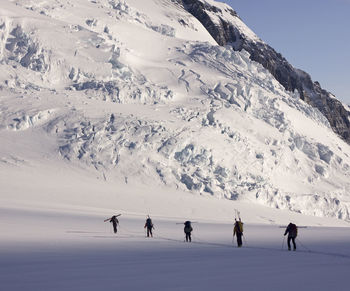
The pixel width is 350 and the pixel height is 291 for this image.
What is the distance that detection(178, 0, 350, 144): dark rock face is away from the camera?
93625 mm

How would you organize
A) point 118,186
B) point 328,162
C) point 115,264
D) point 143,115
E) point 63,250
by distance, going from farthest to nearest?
1. point 328,162
2. point 143,115
3. point 118,186
4. point 63,250
5. point 115,264

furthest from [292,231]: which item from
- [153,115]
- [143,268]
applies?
[153,115]

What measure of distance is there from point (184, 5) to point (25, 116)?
6394 cm

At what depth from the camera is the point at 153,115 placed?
4622 centimetres

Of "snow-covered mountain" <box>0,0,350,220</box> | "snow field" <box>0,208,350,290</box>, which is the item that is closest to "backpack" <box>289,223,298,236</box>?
"snow field" <box>0,208,350,290</box>

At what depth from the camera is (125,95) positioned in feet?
159

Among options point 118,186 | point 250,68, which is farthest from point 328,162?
point 118,186

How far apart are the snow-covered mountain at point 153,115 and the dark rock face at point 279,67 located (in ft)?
98.4

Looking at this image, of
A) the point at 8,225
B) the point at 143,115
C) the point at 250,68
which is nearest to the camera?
the point at 8,225

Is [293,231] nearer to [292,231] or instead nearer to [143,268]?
[292,231]

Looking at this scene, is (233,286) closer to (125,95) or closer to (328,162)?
(125,95)

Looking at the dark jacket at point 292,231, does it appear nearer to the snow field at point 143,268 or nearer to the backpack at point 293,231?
the backpack at point 293,231

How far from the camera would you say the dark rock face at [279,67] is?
9362cm

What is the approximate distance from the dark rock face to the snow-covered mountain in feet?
98.4
